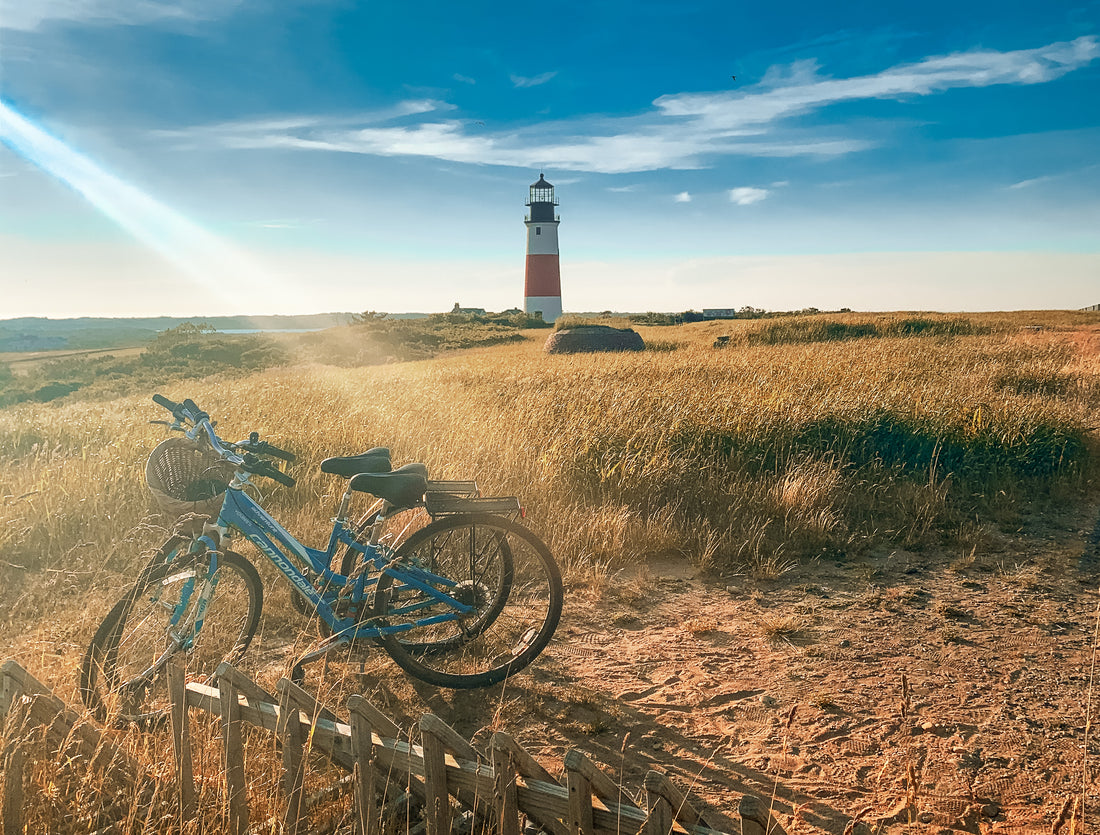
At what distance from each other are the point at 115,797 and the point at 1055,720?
430 centimetres

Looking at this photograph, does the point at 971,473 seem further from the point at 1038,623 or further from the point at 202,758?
the point at 202,758

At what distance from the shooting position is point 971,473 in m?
7.98

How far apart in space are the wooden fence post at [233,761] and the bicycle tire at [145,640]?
0.49m

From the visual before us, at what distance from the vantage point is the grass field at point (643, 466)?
611cm

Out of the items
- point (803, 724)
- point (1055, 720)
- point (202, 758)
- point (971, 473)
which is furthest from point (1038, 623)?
point (202, 758)

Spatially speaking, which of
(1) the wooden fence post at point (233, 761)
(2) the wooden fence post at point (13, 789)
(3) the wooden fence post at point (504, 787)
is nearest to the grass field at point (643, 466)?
(2) the wooden fence post at point (13, 789)

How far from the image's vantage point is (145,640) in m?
3.65

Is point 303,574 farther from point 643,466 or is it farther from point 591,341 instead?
point 591,341

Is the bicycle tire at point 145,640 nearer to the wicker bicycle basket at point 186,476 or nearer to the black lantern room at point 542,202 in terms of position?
the wicker bicycle basket at point 186,476

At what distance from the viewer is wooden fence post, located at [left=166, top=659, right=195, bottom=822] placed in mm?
2707

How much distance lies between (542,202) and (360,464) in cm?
5196

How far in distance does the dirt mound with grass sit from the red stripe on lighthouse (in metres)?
27.4

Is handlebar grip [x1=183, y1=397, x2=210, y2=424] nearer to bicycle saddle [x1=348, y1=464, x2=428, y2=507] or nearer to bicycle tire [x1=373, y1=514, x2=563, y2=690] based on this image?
bicycle saddle [x1=348, y1=464, x2=428, y2=507]

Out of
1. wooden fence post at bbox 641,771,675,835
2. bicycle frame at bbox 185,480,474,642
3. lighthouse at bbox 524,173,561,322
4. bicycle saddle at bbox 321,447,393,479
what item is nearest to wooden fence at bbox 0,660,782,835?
wooden fence post at bbox 641,771,675,835
